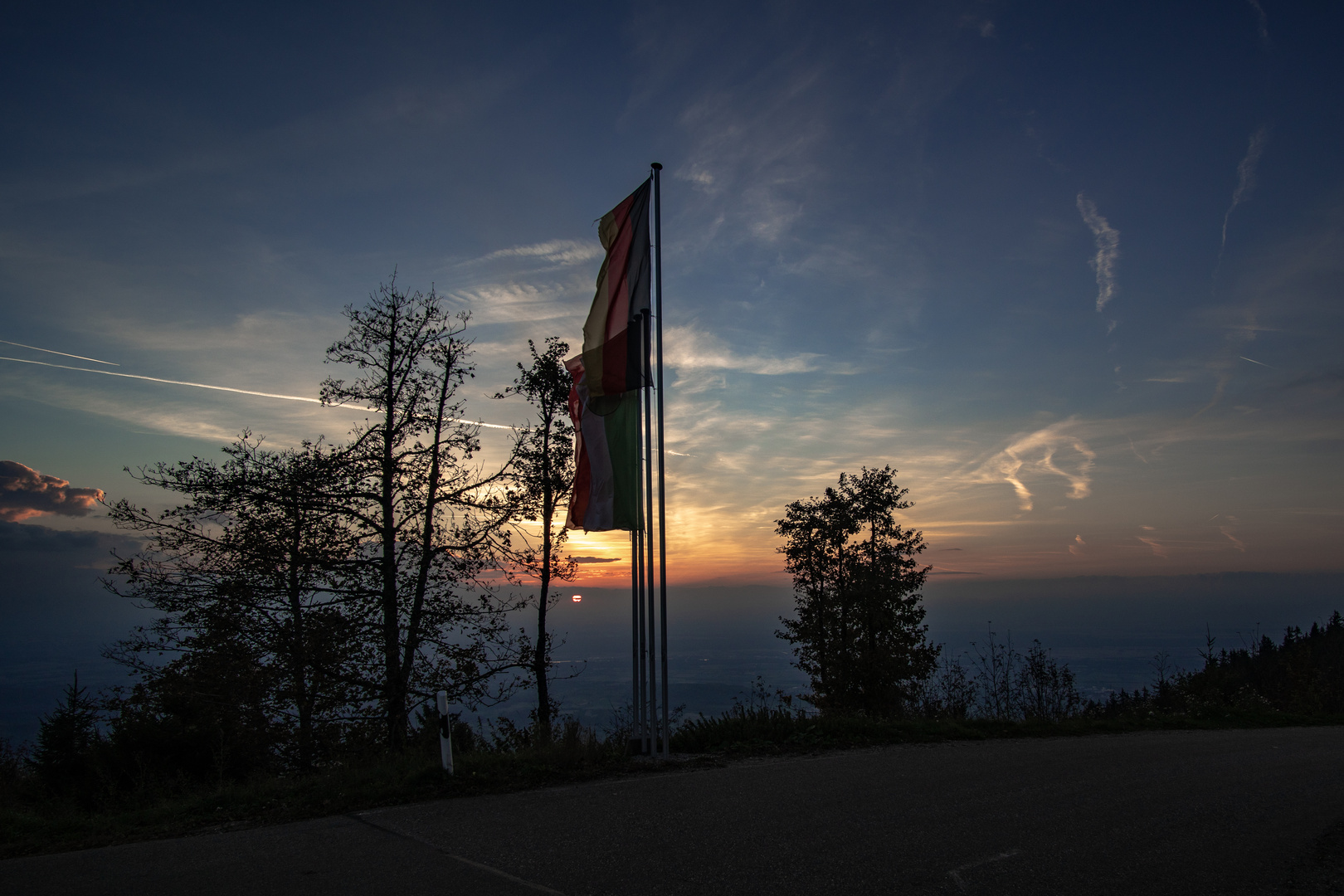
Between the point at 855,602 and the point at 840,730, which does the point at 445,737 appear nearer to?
the point at 840,730

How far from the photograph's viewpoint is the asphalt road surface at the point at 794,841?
177 inches

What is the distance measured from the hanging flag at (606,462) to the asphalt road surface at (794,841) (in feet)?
10.3

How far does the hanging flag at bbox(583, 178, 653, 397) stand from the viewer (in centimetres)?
930

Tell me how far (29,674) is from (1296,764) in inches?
6324

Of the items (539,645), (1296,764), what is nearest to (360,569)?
(539,645)

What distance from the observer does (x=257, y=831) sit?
19.4 feet

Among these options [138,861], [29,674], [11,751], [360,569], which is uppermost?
[360,569]

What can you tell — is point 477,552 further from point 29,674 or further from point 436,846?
point 29,674

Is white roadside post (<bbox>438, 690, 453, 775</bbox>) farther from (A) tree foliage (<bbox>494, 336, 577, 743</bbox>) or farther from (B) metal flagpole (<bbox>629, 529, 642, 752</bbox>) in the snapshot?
(A) tree foliage (<bbox>494, 336, 577, 743</bbox>)

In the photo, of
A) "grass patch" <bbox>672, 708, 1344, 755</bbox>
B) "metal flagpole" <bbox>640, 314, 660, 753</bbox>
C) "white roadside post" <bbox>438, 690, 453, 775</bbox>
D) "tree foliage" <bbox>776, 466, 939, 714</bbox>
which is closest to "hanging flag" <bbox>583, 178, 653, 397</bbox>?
"metal flagpole" <bbox>640, 314, 660, 753</bbox>

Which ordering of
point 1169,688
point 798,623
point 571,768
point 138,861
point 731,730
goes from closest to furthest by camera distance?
point 138,861 < point 571,768 < point 731,730 < point 1169,688 < point 798,623

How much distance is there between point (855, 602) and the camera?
24.7m

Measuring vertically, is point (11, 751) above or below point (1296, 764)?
below

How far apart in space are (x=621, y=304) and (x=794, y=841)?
666 cm
